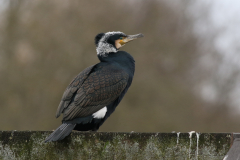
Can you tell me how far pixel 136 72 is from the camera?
2352cm

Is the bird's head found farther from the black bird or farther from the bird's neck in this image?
the black bird

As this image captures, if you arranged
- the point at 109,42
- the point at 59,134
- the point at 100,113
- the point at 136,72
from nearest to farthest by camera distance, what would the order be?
1. the point at 59,134
2. the point at 100,113
3. the point at 109,42
4. the point at 136,72

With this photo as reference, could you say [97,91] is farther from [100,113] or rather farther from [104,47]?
[104,47]

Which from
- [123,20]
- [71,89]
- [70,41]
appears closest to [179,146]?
[71,89]

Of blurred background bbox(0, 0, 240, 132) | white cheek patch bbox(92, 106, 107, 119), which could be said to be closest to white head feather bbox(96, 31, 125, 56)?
white cheek patch bbox(92, 106, 107, 119)

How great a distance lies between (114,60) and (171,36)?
2016 centimetres

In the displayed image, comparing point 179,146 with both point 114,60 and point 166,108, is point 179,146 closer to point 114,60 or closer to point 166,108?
point 114,60

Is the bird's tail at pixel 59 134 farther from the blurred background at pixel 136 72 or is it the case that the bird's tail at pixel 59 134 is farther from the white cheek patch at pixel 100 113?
the blurred background at pixel 136 72

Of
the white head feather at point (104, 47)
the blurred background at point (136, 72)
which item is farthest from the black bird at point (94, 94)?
the blurred background at point (136, 72)

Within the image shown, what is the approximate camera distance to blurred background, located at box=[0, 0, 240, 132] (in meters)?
22.3

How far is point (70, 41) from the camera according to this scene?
77.5ft

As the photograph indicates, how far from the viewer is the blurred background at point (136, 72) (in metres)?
22.3

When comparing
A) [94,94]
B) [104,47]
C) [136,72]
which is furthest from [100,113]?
[136,72]

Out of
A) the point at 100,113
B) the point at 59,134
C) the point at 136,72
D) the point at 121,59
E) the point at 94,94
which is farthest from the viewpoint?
the point at 136,72
